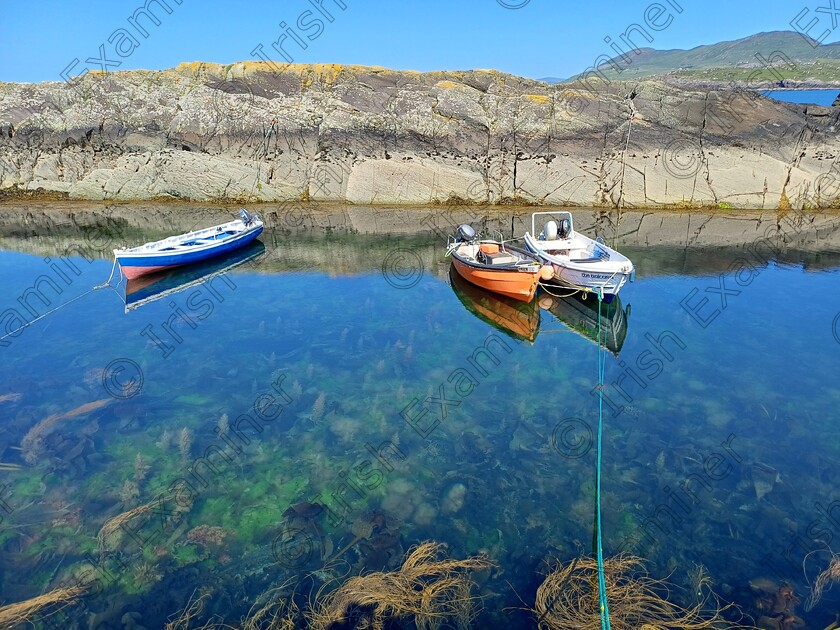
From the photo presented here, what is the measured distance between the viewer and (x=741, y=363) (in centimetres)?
1530

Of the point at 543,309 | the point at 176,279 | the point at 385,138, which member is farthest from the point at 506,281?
the point at 385,138

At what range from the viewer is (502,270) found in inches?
758

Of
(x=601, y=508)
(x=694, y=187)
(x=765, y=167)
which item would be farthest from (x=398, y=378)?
(x=765, y=167)

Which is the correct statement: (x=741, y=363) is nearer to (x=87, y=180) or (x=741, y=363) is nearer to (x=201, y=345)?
(x=201, y=345)

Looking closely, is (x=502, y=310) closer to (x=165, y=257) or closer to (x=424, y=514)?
(x=424, y=514)

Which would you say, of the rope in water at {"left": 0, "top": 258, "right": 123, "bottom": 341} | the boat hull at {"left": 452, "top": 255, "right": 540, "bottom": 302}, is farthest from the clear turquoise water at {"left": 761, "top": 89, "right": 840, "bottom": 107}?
the rope in water at {"left": 0, "top": 258, "right": 123, "bottom": 341}

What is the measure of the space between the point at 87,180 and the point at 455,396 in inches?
1461

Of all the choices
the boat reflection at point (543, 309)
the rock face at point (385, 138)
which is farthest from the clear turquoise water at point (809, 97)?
the boat reflection at point (543, 309)

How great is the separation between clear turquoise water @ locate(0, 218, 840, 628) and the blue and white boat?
92.0 inches

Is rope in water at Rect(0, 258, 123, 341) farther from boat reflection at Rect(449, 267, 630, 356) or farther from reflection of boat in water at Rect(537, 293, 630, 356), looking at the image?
reflection of boat in water at Rect(537, 293, 630, 356)

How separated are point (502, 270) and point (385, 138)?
22331 mm

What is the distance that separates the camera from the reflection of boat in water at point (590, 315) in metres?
17.3

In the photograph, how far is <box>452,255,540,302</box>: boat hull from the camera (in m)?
19.0

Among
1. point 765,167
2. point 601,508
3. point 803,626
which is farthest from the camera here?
point 765,167
